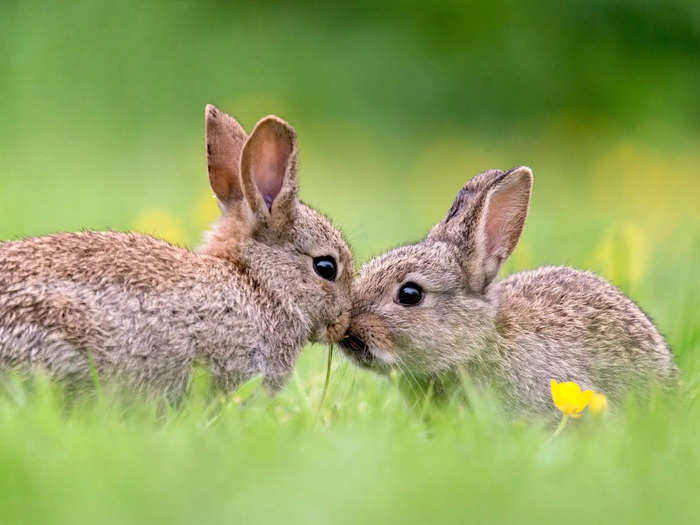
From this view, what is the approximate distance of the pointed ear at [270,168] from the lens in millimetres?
5320

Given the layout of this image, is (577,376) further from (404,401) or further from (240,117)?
(240,117)

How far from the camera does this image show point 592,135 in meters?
15.9

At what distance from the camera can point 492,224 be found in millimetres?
5871

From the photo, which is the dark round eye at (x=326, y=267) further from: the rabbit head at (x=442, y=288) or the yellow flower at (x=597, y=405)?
the yellow flower at (x=597, y=405)

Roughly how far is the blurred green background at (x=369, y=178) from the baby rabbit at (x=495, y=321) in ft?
0.83

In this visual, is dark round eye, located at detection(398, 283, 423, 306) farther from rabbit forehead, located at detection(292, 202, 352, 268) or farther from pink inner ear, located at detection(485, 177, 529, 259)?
pink inner ear, located at detection(485, 177, 529, 259)

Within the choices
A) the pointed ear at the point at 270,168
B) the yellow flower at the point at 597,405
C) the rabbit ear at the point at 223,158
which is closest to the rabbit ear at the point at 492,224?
the pointed ear at the point at 270,168

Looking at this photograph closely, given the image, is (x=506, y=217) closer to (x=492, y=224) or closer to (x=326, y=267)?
(x=492, y=224)

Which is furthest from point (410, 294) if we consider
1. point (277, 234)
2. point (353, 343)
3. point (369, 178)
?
point (369, 178)

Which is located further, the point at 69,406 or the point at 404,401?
the point at 404,401

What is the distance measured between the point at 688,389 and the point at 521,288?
100cm

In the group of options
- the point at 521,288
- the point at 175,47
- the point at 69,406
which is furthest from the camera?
the point at 175,47

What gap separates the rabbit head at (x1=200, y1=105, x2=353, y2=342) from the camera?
17.6 ft

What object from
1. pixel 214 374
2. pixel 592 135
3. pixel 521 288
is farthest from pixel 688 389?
pixel 592 135
